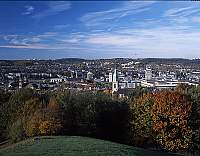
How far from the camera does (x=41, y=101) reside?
180 feet

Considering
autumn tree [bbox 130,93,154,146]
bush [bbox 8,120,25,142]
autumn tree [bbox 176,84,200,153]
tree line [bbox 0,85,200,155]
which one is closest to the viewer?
bush [bbox 8,120,25,142]

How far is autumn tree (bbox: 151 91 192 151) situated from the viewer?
148 feet

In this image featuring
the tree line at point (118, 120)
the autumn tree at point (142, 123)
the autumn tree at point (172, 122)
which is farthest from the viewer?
the autumn tree at point (142, 123)

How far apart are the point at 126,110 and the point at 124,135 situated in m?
3.42

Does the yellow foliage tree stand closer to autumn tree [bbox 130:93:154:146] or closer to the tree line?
the tree line

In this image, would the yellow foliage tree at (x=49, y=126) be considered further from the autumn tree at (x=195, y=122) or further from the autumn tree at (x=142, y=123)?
the autumn tree at (x=195, y=122)

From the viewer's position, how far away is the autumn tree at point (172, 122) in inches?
1773

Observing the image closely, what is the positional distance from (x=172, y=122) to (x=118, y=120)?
7.95 metres

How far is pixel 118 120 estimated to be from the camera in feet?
168

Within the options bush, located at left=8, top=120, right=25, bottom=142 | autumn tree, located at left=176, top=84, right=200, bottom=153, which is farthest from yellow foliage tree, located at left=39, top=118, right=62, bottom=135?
autumn tree, located at left=176, top=84, right=200, bottom=153

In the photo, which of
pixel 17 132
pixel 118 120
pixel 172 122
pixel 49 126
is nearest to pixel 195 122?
pixel 172 122

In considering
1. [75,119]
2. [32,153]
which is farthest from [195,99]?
[32,153]

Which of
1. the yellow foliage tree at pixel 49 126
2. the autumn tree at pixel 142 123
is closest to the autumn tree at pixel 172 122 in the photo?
the autumn tree at pixel 142 123

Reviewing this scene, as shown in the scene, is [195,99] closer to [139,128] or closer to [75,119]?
→ [139,128]
